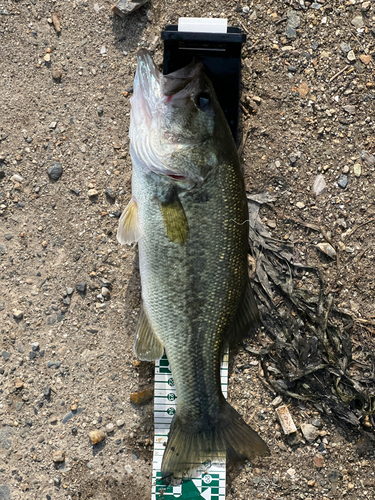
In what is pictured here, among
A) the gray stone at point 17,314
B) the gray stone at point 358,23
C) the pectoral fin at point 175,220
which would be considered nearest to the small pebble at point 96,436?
the gray stone at point 17,314

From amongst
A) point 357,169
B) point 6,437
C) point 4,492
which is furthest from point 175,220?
point 4,492

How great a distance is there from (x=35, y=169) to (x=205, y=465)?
222 cm

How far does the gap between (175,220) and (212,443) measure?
1366 mm

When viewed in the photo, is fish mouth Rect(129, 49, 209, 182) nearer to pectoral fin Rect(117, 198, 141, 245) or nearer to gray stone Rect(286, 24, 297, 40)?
pectoral fin Rect(117, 198, 141, 245)

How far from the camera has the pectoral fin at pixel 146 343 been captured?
2.29 m

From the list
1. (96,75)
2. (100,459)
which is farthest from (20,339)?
(96,75)

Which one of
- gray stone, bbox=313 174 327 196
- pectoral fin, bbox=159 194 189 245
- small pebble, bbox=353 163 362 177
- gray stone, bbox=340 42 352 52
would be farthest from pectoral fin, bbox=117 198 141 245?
gray stone, bbox=340 42 352 52

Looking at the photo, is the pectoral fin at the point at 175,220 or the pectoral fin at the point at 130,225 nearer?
the pectoral fin at the point at 175,220

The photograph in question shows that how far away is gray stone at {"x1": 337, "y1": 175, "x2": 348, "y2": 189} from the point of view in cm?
259

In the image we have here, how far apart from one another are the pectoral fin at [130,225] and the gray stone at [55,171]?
2.33 ft

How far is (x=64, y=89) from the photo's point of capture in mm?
2600

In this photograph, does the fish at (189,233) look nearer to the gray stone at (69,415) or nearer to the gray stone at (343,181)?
the gray stone at (69,415)

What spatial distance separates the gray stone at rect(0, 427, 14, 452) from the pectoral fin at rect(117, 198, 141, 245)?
1.54 m

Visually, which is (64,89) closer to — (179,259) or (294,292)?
(179,259)
